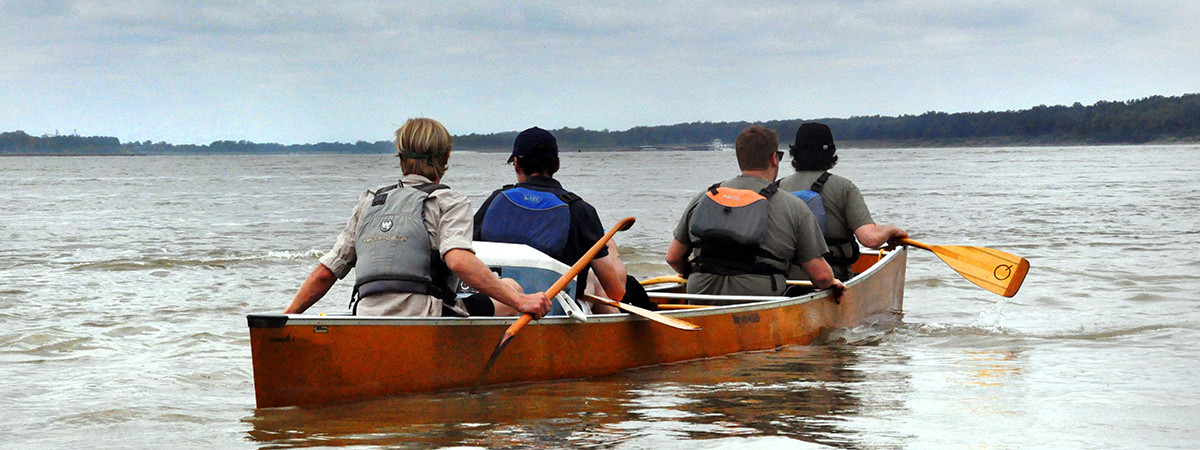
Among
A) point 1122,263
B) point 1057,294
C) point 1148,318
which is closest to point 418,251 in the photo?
point 1148,318

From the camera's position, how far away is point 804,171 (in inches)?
347

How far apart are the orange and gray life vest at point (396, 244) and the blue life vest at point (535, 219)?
79 centimetres

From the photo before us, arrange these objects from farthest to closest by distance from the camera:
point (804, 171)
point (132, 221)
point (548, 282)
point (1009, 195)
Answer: point (1009, 195) < point (132, 221) < point (804, 171) < point (548, 282)

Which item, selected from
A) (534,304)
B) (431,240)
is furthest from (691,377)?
(431,240)

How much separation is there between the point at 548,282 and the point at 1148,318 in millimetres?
6593

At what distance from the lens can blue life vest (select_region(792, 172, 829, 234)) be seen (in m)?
8.50

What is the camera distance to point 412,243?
5.65m

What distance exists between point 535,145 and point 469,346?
1175 millimetres

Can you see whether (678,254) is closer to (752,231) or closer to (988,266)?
(752,231)

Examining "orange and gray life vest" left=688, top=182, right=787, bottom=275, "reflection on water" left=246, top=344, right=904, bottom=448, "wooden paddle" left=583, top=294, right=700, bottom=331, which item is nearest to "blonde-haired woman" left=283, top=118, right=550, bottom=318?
"reflection on water" left=246, top=344, right=904, bottom=448

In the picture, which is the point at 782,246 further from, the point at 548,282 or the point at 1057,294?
the point at 1057,294

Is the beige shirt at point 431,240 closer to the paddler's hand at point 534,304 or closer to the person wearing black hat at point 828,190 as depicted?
the paddler's hand at point 534,304

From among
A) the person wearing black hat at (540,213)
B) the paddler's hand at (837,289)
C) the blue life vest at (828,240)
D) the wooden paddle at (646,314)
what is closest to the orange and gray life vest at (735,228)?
the paddler's hand at (837,289)

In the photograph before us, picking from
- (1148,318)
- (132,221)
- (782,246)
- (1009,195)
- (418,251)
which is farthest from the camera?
(1009,195)
